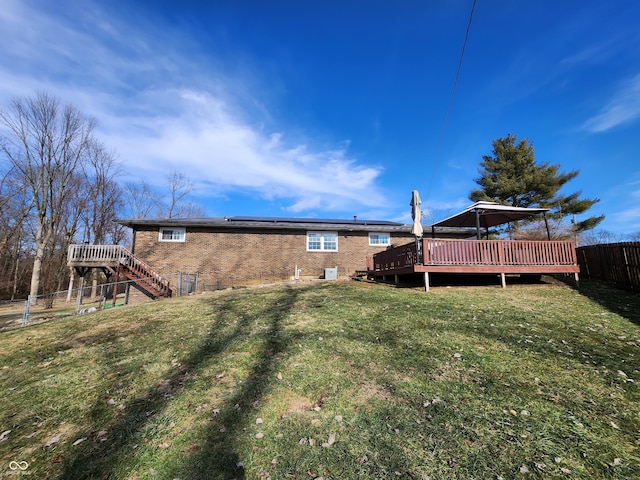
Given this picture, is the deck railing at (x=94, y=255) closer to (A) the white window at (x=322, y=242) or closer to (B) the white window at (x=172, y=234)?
(B) the white window at (x=172, y=234)

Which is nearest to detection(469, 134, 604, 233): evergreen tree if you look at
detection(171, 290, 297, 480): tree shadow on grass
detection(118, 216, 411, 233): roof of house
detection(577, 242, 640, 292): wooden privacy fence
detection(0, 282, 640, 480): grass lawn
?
detection(118, 216, 411, 233): roof of house

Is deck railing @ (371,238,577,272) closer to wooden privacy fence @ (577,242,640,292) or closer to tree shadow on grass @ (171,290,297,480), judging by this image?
wooden privacy fence @ (577,242,640,292)

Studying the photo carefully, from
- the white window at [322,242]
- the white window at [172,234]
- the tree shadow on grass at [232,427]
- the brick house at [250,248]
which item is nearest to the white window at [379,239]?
the brick house at [250,248]

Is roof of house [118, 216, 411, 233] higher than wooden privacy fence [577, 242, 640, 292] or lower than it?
higher

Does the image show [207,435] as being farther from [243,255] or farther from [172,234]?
[172,234]

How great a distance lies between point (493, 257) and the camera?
1031cm

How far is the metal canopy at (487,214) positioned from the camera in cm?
1131

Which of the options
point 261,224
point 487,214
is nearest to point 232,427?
point 487,214

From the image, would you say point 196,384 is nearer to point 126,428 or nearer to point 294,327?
point 126,428

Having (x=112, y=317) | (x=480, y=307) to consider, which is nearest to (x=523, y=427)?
(x=480, y=307)

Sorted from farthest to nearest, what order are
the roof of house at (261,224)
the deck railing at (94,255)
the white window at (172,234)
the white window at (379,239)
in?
the white window at (379,239) → the white window at (172,234) → the roof of house at (261,224) → the deck railing at (94,255)

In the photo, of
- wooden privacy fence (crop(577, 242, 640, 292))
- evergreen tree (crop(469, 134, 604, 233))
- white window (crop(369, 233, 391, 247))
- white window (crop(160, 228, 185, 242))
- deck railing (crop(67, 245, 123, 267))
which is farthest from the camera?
evergreen tree (crop(469, 134, 604, 233))

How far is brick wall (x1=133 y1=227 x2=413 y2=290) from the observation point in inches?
680

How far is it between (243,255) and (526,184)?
23650 mm
